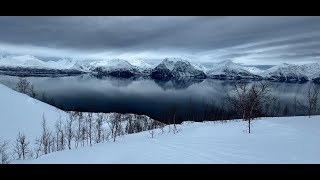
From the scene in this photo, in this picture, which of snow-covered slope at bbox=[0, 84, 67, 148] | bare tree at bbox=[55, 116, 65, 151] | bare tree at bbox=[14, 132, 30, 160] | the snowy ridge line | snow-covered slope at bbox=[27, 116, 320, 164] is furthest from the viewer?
snow-covered slope at bbox=[0, 84, 67, 148]

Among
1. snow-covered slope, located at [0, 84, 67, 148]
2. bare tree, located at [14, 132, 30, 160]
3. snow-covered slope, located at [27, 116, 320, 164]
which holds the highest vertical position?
snow-covered slope, located at [27, 116, 320, 164]

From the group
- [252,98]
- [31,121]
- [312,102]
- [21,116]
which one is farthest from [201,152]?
[21,116]

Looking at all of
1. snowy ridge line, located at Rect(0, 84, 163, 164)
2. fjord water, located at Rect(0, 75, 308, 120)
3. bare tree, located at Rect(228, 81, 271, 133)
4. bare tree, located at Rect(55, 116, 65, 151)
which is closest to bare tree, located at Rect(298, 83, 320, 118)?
fjord water, located at Rect(0, 75, 308, 120)

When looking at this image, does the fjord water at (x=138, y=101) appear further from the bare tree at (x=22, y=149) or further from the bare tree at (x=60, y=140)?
the bare tree at (x=22, y=149)

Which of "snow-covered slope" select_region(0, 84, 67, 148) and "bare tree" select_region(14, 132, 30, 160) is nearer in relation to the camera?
"bare tree" select_region(14, 132, 30, 160)

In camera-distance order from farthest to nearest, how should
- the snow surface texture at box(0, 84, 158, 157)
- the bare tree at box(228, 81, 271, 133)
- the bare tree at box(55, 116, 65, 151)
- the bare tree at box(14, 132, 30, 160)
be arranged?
the snow surface texture at box(0, 84, 158, 157)
the bare tree at box(55, 116, 65, 151)
the bare tree at box(14, 132, 30, 160)
the bare tree at box(228, 81, 271, 133)

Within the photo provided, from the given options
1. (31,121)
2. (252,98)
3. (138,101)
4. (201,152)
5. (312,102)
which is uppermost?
(252,98)

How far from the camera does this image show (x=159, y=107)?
7912cm

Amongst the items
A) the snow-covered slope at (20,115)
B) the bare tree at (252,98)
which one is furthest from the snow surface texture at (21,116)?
the bare tree at (252,98)

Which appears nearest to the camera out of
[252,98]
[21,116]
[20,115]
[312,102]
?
[252,98]

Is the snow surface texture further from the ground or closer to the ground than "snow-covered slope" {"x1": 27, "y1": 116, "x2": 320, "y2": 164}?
closer to the ground

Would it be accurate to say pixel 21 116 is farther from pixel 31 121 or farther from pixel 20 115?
pixel 31 121

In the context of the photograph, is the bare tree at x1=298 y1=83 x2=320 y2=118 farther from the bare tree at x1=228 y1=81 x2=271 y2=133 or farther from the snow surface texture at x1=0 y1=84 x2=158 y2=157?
the snow surface texture at x1=0 y1=84 x2=158 y2=157
